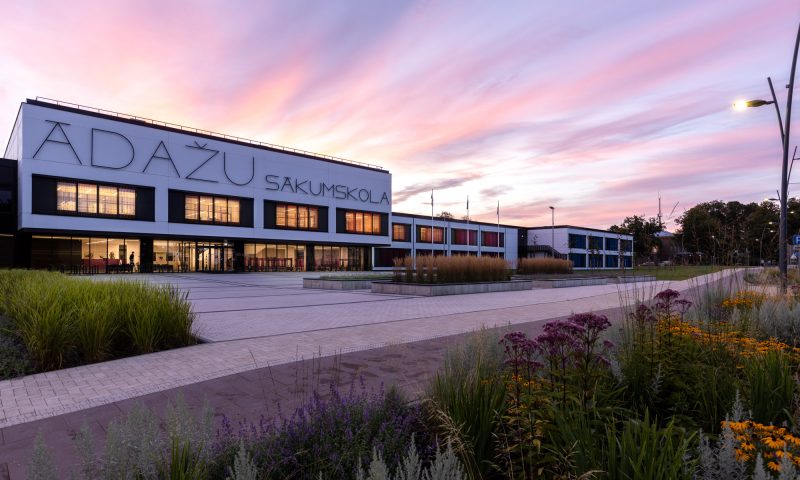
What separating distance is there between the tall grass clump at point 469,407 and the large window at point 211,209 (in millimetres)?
39414

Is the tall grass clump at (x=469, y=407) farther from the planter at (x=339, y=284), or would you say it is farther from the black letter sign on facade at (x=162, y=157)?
the black letter sign on facade at (x=162, y=157)

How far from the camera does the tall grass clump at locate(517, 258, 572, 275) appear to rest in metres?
32.1

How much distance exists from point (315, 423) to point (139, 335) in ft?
17.9

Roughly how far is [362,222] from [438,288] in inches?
1343

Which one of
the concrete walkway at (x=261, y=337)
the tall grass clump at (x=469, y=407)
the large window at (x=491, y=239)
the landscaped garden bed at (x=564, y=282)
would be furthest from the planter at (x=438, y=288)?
the large window at (x=491, y=239)

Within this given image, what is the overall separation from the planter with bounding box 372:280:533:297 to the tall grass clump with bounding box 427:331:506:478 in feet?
47.0

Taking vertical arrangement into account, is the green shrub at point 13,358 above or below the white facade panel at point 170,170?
below

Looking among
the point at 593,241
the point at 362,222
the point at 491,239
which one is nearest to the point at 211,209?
the point at 362,222

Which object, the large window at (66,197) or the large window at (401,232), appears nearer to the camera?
the large window at (66,197)

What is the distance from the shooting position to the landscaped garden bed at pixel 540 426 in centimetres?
225

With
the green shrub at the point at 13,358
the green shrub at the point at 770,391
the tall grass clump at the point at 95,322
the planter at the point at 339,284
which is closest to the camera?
the green shrub at the point at 770,391

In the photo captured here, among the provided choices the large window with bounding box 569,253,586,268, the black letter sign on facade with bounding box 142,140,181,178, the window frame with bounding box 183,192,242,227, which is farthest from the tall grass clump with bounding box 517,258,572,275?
the large window with bounding box 569,253,586,268

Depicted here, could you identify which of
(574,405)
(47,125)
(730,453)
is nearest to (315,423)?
(574,405)

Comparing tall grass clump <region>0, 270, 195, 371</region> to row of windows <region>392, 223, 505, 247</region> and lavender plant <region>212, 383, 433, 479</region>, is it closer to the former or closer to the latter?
lavender plant <region>212, 383, 433, 479</region>
